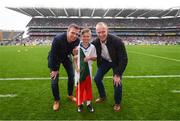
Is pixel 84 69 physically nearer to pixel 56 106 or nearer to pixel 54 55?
pixel 54 55

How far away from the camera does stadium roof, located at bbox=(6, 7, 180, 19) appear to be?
72.9m

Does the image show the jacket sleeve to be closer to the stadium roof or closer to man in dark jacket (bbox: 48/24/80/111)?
man in dark jacket (bbox: 48/24/80/111)

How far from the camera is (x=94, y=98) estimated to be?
6.46 m

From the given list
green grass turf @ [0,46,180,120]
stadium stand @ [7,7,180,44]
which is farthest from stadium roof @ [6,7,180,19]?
green grass turf @ [0,46,180,120]

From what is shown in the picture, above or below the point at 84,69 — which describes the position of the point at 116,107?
below

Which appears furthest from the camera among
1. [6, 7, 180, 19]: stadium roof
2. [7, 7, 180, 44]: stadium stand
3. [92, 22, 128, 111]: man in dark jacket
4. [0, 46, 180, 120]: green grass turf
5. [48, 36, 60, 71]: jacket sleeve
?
[7, 7, 180, 44]: stadium stand

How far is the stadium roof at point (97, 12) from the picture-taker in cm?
7288

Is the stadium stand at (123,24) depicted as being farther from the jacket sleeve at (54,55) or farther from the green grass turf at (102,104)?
the jacket sleeve at (54,55)

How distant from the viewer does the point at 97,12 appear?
7612 centimetres

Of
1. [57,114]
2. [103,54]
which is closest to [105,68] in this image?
[103,54]

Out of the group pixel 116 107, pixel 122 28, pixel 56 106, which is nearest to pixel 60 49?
pixel 56 106

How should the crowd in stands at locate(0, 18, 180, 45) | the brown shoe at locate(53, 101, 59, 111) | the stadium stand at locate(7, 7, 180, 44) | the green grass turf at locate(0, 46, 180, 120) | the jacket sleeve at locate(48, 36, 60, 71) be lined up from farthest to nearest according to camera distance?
the crowd in stands at locate(0, 18, 180, 45) → the stadium stand at locate(7, 7, 180, 44) → the brown shoe at locate(53, 101, 59, 111) → the jacket sleeve at locate(48, 36, 60, 71) → the green grass turf at locate(0, 46, 180, 120)

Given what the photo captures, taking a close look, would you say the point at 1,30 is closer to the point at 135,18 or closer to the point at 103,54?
the point at 135,18

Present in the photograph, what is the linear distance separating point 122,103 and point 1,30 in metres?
103
